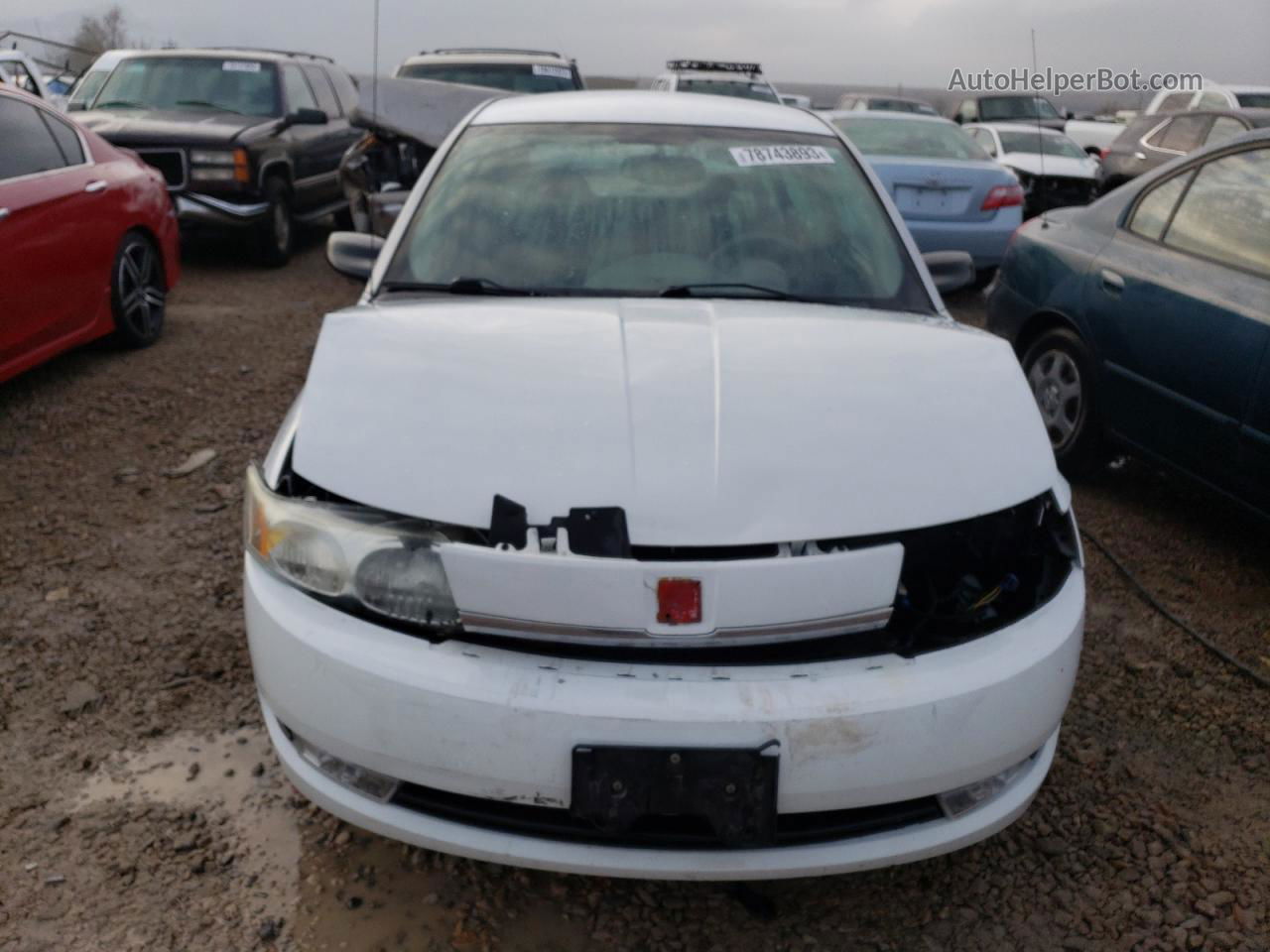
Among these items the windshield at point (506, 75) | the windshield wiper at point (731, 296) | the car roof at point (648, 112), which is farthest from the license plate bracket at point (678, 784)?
the windshield at point (506, 75)

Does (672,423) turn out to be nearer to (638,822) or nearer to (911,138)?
(638,822)

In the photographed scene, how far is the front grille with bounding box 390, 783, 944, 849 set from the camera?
1923 millimetres

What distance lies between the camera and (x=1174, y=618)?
3500mm

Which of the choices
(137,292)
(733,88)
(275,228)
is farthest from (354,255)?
(733,88)

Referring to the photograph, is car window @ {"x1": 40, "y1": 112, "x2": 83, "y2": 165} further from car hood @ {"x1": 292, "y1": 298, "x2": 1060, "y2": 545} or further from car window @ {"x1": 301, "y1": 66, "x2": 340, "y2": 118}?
car window @ {"x1": 301, "y1": 66, "x2": 340, "y2": 118}

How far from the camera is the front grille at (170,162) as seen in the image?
8172 mm

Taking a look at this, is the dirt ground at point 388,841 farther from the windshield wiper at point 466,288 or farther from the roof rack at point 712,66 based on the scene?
the roof rack at point 712,66

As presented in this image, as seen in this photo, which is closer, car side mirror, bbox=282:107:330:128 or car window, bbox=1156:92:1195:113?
car side mirror, bbox=282:107:330:128

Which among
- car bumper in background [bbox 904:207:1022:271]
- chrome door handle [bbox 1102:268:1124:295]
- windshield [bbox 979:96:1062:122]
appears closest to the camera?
chrome door handle [bbox 1102:268:1124:295]

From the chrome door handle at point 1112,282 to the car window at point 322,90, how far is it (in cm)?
770

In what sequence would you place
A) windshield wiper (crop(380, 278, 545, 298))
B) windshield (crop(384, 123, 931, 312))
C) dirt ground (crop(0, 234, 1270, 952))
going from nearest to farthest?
dirt ground (crop(0, 234, 1270, 952)), windshield wiper (crop(380, 278, 545, 298)), windshield (crop(384, 123, 931, 312))

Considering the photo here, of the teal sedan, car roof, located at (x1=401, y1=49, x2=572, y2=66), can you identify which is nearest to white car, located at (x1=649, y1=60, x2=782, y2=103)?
car roof, located at (x1=401, y1=49, x2=572, y2=66)

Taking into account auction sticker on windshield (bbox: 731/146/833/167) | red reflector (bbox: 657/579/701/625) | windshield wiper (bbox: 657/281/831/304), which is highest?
auction sticker on windshield (bbox: 731/146/833/167)

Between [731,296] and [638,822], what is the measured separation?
4.85ft
